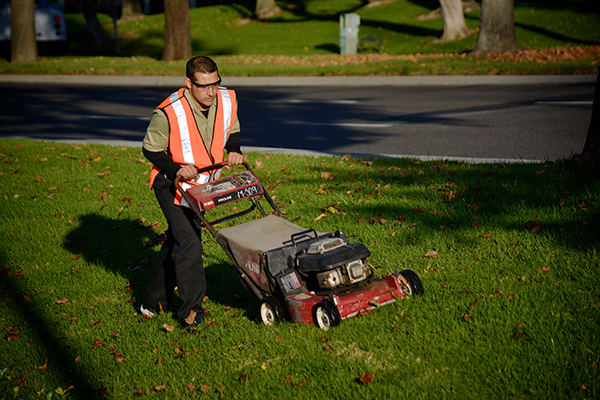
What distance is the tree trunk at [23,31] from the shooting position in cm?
2134

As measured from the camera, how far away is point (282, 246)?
12.2 ft

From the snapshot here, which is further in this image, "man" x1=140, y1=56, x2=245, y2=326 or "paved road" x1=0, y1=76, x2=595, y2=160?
"paved road" x1=0, y1=76, x2=595, y2=160

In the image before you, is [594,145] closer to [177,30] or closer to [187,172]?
[187,172]

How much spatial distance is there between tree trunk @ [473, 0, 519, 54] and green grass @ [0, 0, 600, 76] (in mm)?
1009

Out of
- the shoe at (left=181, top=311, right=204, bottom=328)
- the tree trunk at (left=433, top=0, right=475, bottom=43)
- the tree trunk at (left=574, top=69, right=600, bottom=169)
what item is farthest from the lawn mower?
the tree trunk at (left=433, top=0, right=475, bottom=43)

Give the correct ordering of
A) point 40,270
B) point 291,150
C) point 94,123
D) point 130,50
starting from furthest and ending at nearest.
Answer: point 130,50
point 94,123
point 291,150
point 40,270

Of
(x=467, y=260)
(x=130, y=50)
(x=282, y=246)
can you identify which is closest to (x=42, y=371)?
(x=282, y=246)

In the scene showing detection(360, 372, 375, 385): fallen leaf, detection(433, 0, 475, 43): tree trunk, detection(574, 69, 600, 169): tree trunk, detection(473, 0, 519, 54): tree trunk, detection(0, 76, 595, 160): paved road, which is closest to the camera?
detection(360, 372, 375, 385): fallen leaf

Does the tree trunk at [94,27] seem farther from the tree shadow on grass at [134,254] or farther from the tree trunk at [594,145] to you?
the tree trunk at [594,145]

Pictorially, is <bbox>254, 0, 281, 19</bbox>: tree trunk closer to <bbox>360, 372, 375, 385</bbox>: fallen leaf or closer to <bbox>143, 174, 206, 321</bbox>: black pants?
<bbox>143, 174, 206, 321</bbox>: black pants

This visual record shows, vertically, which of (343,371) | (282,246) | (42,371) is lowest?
(42,371)

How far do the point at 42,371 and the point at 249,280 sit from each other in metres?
1.44

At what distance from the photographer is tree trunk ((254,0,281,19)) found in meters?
37.5

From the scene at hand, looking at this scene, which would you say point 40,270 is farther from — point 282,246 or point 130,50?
point 130,50
